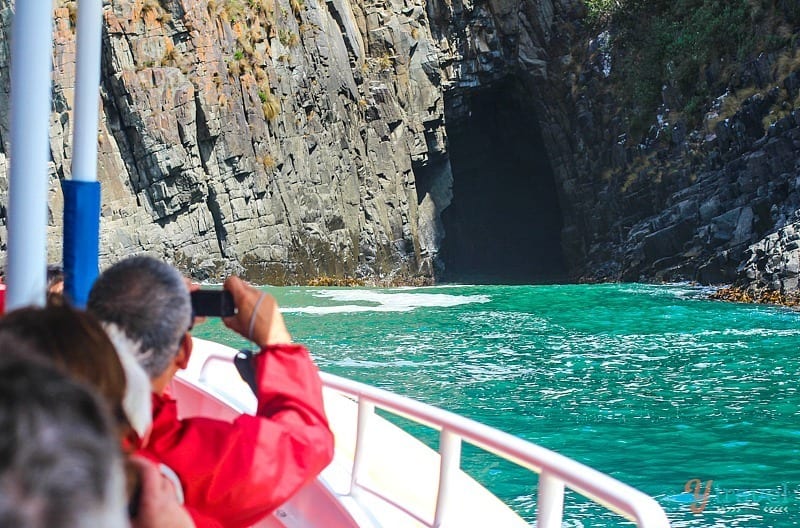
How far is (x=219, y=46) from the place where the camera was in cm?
2911

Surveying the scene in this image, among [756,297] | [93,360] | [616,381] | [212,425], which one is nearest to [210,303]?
[212,425]

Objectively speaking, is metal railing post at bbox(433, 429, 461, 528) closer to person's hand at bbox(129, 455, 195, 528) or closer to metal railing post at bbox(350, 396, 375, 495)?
metal railing post at bbox(350, 396, 375, 495)

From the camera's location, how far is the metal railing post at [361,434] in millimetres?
2717

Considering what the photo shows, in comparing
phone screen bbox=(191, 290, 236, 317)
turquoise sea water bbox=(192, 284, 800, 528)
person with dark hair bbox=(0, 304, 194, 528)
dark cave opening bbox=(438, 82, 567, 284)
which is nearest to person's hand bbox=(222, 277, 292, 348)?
phone screen bbox=(191, 290, 236, 317)

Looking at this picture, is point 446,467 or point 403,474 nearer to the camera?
point 446,467

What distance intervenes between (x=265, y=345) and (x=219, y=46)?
29.1 m

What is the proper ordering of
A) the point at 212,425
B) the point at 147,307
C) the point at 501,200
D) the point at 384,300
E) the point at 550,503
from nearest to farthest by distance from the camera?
the point at 147,307 → the point at 212,425 → the point at 550,503 → the point at 384,300 → the point at 501,200

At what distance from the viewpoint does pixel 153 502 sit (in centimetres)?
94

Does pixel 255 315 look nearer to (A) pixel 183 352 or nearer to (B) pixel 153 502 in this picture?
(A) pixel 183 352

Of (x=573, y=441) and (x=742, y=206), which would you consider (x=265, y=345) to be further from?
(x=742, y=206)

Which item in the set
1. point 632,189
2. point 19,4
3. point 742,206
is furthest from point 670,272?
point 19,4

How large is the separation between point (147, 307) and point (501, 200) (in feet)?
135

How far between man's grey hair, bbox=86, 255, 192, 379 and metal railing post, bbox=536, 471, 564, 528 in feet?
2.86

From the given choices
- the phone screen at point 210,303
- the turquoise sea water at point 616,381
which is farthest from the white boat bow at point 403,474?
the turquoise sea water at point 616,381
